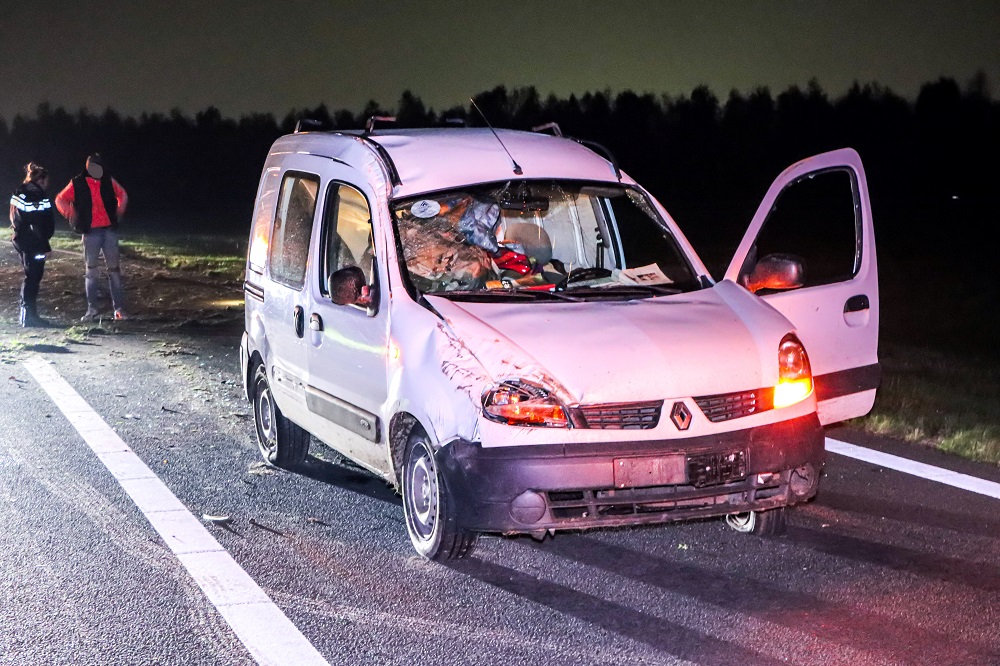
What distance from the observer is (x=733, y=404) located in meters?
5.51

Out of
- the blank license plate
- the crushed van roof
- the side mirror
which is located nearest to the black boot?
the crushed van roof

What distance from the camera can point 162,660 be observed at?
4531 millimetres

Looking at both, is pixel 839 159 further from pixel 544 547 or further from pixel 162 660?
pixel 162 660

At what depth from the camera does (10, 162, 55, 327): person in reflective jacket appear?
1611 centimetres

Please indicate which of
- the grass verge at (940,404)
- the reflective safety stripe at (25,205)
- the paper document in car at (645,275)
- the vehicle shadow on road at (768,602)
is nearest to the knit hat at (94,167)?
the reflective safety stripe at (25,205)

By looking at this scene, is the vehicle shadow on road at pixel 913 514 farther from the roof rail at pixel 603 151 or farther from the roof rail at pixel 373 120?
the roof rail at pixel 373 120

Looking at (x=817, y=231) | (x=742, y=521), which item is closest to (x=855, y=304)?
(x=742, y=521)

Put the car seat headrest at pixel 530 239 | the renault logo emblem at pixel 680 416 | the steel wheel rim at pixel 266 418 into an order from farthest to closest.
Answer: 1. the steel wheel rim at pixel 266 418
2. the car seat headrest at pixel 530 239
3. the renault logo emblem at pixel 680 416

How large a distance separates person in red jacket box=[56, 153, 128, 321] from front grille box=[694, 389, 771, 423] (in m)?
11.8

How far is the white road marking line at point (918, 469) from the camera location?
7.05m

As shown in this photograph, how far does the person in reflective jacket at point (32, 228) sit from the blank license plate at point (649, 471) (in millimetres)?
12331

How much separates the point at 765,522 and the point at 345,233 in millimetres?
2535

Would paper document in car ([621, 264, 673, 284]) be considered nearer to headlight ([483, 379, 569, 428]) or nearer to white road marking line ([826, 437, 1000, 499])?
headlight ([483, 379, 569, 428])

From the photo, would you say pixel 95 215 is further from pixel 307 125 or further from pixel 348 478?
pixel 348 478
